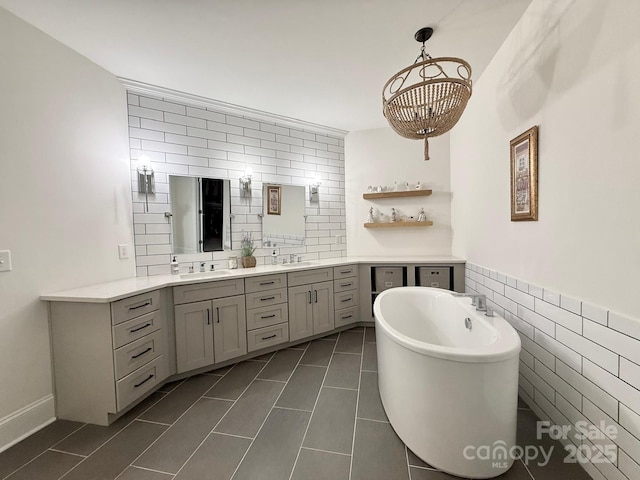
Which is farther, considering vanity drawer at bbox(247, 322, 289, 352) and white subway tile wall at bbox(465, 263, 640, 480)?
vanity drawer at bbox(247, 322, 289, 352)

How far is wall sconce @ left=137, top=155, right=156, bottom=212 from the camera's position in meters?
2.37

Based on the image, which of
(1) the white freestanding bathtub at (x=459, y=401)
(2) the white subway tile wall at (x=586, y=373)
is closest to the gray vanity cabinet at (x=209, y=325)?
(1) the white freestanding bathtub at (x=459, y=401)

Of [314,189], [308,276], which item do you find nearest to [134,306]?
[308,276]

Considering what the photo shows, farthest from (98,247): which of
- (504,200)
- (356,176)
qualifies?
(504,200)

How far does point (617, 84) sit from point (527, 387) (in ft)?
6.08

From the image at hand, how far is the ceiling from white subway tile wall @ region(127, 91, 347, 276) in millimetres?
345

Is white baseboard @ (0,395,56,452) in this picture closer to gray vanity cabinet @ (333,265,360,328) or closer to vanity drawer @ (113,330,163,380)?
vanity drawer @ (113,330,163,380)

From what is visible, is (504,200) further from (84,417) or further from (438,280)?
(84,417)

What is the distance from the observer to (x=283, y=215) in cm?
322

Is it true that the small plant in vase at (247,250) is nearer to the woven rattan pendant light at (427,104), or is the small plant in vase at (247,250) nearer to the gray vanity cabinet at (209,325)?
the gray vanity cabinet at (209,325)

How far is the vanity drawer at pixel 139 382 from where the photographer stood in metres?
1.68

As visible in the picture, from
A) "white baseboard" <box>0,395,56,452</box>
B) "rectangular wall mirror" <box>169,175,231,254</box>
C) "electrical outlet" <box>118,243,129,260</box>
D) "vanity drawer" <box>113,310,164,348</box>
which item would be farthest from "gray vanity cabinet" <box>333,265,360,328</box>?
"white baseboard" <box>0,395,56,452</box>

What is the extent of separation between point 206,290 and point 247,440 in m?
1.20

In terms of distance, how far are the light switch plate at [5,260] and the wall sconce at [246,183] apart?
183 centimetres
